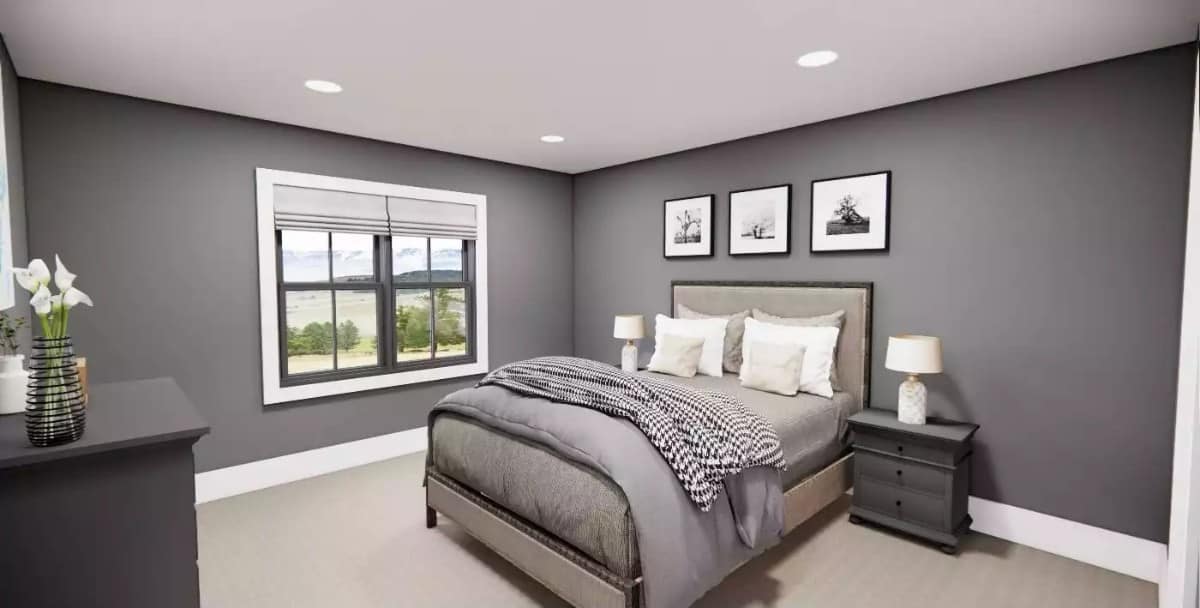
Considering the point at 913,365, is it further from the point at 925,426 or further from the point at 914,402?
the point at 925,426

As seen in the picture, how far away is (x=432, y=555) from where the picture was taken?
9.42ft

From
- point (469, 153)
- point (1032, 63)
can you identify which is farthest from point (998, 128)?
point (469, 153)

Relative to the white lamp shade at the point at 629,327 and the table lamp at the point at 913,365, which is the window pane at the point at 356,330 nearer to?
the white lamp shade at the point at 629,327

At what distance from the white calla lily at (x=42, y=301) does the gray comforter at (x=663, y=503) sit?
5.37ft

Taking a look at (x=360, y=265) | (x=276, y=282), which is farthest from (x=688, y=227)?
(x=276, y=282)

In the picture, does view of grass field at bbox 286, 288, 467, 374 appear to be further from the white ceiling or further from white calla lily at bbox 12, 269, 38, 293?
white calla lily at bbox 12, 269, 38, 293

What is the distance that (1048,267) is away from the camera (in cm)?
289

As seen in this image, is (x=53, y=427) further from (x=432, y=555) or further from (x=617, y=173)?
(x=617, y=173)

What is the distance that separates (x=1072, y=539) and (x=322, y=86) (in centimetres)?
458

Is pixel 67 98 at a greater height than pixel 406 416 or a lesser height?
greater

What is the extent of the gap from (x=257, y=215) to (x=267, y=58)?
1.40 metres

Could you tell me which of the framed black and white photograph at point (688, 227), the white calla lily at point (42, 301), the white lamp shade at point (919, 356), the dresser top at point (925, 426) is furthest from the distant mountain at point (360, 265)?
the white lamp shade at point (919, 356)

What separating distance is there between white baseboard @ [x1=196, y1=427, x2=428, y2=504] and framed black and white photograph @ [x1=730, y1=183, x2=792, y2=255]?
2981 millimetres

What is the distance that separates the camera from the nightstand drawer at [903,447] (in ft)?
9.39
